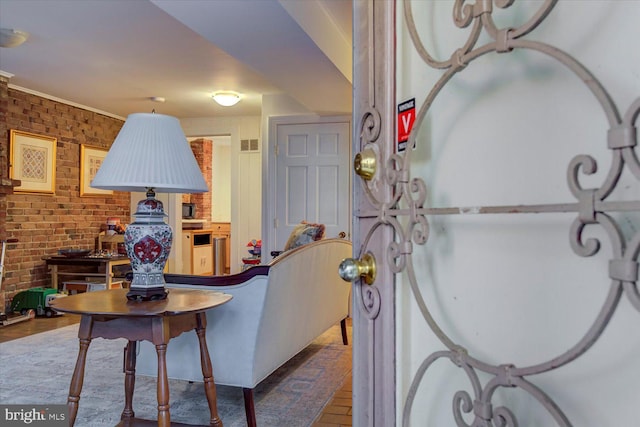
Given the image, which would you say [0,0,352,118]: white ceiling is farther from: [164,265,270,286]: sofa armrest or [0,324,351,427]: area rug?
[0,324,351,427]: area rug

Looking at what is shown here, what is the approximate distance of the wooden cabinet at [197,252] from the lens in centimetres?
757

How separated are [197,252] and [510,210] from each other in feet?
25.5

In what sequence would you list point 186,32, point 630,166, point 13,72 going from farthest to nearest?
point 13,72 → point 186,32 → point 630,166

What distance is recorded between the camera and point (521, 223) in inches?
19.3

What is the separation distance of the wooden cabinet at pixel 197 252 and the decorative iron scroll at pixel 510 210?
23.8ft

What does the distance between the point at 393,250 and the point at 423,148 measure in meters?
0.14

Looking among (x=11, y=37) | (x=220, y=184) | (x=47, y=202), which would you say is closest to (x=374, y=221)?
(x=11, y=37)

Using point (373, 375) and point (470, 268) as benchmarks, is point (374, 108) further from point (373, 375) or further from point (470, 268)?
point (373, 375)

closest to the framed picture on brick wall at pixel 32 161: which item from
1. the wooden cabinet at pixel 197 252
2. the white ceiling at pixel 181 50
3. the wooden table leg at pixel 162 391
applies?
the white ceiling at pixel 181 50

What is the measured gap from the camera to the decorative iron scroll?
1.20 feet

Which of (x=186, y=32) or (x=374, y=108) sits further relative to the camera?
(x=186, y=32)

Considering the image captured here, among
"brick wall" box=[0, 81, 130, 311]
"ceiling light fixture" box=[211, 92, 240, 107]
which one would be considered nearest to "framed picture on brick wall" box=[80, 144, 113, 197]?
"brick wall" box=[0, 81, 130, 311]

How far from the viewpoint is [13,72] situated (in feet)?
15.1

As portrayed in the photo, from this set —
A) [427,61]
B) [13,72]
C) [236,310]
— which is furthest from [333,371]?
[13,72]
